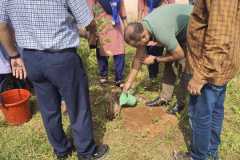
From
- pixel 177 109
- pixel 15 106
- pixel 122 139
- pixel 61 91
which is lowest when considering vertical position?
pixel 122 139

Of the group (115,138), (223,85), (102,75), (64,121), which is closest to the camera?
(223,85)

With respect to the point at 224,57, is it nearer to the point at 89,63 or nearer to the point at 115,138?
the point at 115,138

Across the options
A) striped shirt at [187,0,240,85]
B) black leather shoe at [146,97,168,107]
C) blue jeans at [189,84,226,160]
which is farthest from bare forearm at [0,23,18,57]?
black leather shoe at [146,97,168,107]

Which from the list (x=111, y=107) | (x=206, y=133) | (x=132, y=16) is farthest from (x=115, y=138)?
(x=132, y=16)

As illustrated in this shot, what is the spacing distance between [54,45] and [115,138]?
5.35 feet

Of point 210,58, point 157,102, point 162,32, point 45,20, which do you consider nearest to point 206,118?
point 210,58

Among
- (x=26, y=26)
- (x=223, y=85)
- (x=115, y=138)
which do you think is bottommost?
(x=115, y=138)

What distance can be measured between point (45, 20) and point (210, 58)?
51.7 inches

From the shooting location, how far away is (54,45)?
2.83m

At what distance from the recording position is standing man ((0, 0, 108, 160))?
108 inches

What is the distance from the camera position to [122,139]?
4.03 m

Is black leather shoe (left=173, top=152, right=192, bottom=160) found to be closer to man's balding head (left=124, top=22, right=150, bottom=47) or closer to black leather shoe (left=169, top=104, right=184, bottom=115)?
black leather shoe (left=169, top=104, right=184, bottom=115)

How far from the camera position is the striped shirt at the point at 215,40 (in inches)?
93.8

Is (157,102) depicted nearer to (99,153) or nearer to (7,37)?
(99,153)
